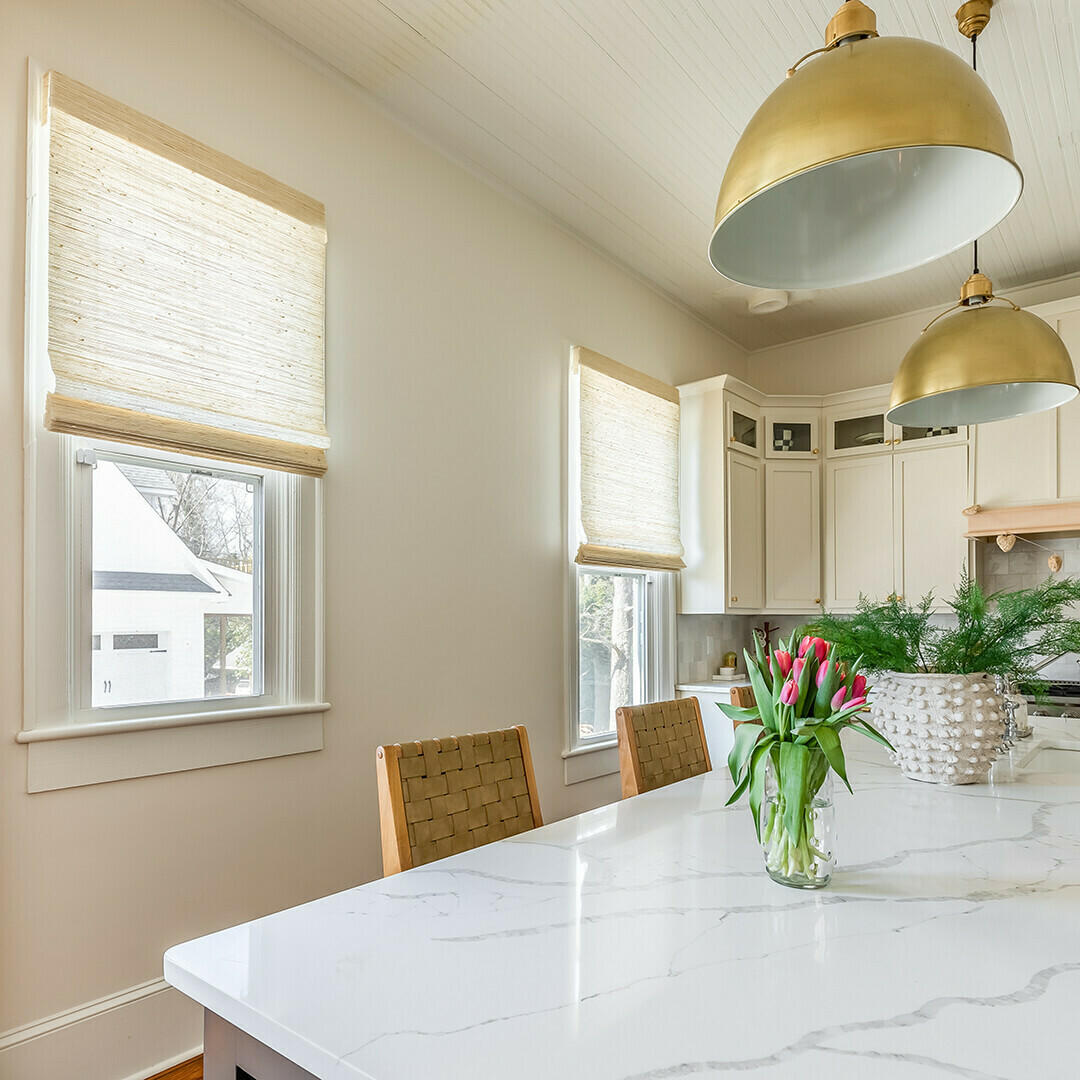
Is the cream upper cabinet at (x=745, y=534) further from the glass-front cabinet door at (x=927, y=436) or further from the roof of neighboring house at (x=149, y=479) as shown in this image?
the roof of neighboring house at (x=149, y=479)

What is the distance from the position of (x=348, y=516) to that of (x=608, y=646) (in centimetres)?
163

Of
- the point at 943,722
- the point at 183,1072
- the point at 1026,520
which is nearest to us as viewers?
the point at 943,722

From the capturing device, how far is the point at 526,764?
163 cm

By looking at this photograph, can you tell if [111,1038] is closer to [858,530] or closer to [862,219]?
[862,219]

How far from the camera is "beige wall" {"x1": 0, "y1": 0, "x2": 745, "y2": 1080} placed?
1.81 metres

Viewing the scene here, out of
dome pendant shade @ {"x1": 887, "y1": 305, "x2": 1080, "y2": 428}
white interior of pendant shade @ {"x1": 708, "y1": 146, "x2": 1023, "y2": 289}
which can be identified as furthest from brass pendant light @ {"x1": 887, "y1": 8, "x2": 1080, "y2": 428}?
white interior of pendant shade @ {"x1": 708, "y1": 146, "x2": 1023, "y2": 289}

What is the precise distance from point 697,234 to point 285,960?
11.1 feet

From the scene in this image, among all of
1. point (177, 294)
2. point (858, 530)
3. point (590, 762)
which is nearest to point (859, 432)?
point (858, 530)

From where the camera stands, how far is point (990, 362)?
1715 mm

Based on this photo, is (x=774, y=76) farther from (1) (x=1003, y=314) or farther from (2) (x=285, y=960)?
(2) (x=285, y=960)

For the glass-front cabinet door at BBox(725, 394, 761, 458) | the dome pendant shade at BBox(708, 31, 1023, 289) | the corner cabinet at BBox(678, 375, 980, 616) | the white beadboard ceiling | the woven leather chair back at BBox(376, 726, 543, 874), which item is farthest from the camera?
the glass-front cabinet door at BBox(725, 394, 761, 458)

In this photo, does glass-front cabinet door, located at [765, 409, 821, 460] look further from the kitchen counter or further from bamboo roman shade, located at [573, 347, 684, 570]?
the kitchen counter

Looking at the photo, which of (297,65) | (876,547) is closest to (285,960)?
(297,65)

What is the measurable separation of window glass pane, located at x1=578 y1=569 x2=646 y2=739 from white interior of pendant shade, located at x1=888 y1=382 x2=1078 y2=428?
171 centimetres
